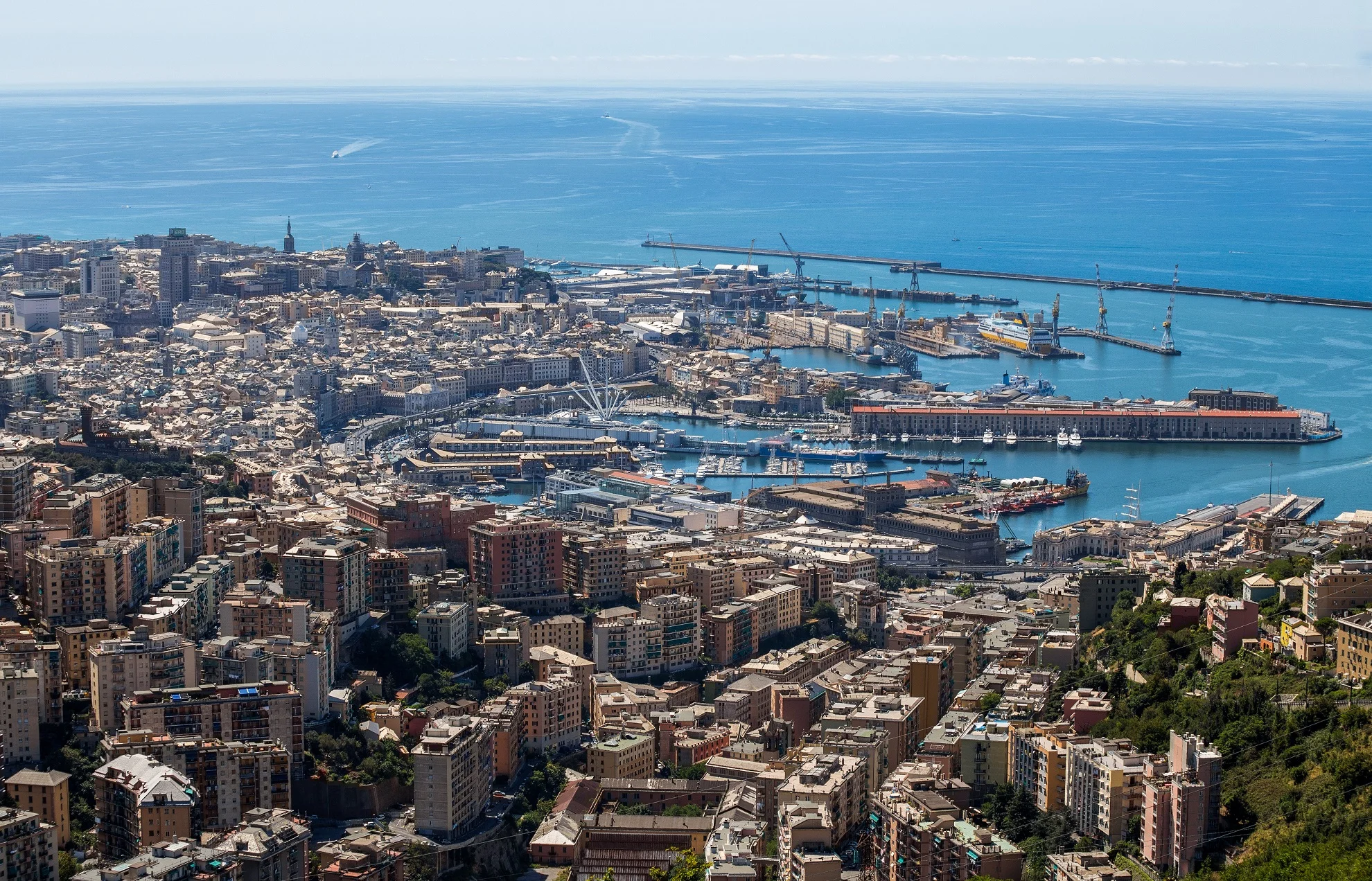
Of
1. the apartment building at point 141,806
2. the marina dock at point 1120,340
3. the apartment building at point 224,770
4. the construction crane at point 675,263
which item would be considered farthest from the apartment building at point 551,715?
the construction crane at point 675,263

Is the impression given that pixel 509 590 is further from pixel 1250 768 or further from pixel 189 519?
pixel 1250 768

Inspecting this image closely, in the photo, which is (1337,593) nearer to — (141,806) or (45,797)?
(141,806)

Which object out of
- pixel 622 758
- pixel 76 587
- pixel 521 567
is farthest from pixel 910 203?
pixel 622 758

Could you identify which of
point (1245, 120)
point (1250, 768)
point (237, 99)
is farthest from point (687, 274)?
point (237, 99)

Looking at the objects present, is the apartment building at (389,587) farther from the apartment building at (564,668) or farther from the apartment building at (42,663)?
the apartment building at (42,663)

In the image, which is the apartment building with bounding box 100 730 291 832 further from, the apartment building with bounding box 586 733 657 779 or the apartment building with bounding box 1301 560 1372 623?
the apartment building with bounding box 1301 560 1372 623

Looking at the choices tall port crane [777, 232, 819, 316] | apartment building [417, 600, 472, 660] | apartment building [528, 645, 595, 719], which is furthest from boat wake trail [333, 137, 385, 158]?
apartment building [528, 645, 595, 719]
